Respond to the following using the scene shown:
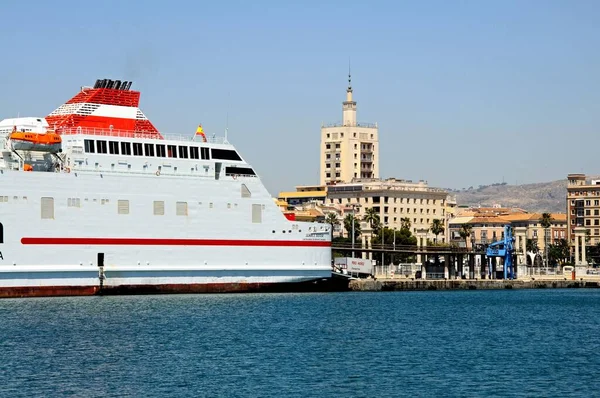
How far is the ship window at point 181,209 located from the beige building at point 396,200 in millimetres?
80970

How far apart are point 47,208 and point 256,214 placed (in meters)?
10.0

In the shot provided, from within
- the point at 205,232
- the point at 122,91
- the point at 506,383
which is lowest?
the point at 506,383

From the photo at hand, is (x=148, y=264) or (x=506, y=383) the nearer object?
(x=506, y=383)

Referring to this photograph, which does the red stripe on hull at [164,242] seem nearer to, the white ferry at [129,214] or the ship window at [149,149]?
the white ferry at [129,214]

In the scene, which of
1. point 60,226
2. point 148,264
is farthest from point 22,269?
point 148,264

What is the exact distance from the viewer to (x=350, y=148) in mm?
147625

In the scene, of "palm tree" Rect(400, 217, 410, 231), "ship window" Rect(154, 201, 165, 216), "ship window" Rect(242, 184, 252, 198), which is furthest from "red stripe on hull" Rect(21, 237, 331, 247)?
"palm tree" Rect(400, 217, 410, 231)

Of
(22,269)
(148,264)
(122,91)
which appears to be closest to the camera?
(22,269)

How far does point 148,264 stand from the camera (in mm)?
49281

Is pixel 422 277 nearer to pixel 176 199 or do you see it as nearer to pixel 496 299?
pixel 496 299

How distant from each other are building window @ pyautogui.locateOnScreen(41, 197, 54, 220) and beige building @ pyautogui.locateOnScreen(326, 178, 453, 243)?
85.5m

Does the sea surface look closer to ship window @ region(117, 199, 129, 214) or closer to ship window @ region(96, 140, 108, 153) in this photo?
ship window @ region(117, 199, 129, 214)

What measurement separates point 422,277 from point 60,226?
1183 inches

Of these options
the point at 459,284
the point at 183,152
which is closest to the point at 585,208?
the point at 459,284
